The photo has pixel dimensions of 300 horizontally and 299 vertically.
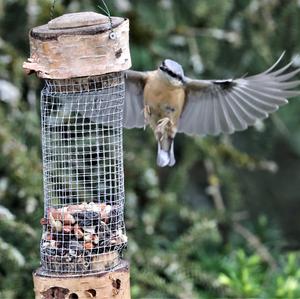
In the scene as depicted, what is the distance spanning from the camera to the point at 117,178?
357 centimetres

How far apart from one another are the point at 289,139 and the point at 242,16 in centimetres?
73

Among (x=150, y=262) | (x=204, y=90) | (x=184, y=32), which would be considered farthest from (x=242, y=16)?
(x=150, y=262)

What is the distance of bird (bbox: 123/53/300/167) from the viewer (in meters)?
4.05

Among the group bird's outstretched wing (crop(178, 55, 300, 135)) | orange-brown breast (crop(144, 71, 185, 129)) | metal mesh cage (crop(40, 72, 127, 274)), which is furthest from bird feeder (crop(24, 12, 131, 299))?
bird's outstretched wing (crop(178, 55, 300, 135))

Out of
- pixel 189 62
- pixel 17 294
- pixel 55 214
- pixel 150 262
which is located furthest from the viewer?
pixel 189 62

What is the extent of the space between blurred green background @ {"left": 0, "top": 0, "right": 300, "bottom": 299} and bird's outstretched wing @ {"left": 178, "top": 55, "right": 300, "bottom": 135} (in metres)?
0.62

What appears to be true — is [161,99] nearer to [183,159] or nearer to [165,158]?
[165,158]

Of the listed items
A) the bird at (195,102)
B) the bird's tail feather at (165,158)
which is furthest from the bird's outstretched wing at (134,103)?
the bird's tail feather at (165,158)

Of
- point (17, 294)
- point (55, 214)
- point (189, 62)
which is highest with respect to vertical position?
point (189, 62)

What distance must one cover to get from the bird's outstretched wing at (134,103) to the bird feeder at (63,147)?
51cm

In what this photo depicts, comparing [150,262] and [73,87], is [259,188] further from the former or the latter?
[73,87]

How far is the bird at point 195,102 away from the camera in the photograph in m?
4.05

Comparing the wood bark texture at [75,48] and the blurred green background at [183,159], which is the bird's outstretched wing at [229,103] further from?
the wood bark texture at [75,48]

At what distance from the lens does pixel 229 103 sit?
14.2 feet
